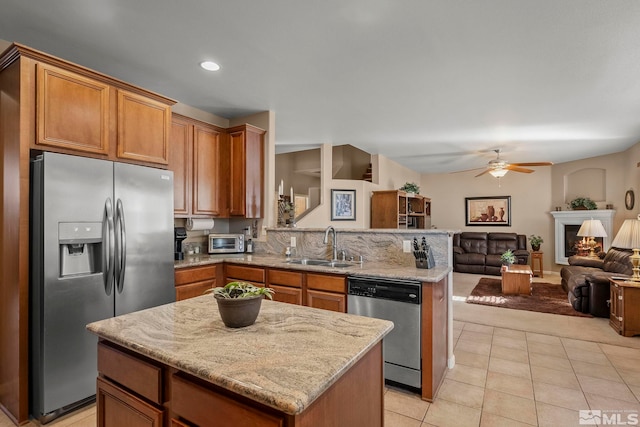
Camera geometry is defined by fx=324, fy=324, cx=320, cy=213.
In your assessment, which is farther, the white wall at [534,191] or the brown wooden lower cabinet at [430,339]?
the white wall at [534,191]

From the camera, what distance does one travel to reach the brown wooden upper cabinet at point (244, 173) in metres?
3.74

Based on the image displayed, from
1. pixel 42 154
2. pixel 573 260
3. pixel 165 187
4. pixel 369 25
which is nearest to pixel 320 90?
pixel 369 25

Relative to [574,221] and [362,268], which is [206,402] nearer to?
[362,268]

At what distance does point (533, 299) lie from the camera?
5.23 m

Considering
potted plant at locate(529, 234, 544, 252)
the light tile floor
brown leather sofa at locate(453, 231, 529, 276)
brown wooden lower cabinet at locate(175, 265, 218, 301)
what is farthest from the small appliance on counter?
potted plant at locate(529, 234, 544, 252)

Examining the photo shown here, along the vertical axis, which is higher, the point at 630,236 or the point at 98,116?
the point at 98,116

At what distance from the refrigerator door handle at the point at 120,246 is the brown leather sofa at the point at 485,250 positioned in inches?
284

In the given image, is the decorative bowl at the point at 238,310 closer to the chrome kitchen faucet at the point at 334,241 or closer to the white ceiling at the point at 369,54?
the white ceiling at the point at 369,54

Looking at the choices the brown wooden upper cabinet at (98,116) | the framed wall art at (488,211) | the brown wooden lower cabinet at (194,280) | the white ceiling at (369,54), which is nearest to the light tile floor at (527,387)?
the brown wooden lower cabinet at (194,280)

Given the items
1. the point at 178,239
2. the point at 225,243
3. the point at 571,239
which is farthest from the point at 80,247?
the point at 571,239

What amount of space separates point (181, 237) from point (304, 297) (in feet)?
4.73

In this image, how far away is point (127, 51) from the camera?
2514 mm

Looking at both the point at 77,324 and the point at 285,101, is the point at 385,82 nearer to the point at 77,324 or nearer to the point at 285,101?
the point at 285,101

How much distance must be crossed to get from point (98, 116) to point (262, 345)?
7.46ft
